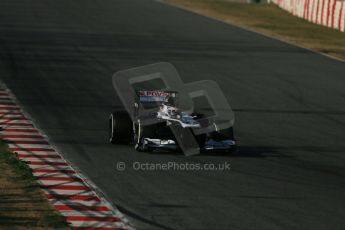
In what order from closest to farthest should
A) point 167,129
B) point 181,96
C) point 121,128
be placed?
point 167,129, point 121,128, point 181,96

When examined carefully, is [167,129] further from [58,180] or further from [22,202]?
[22,202]

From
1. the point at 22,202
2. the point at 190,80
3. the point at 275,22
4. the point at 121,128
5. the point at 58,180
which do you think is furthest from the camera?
the point at 275,22

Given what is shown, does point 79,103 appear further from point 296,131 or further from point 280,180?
point 280,180

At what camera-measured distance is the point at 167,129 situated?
21109 millimetres

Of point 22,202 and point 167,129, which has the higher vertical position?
point 167,129

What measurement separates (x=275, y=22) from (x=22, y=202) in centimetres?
3858

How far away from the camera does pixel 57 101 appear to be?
93.8 ft

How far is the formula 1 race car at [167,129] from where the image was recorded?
20875mm

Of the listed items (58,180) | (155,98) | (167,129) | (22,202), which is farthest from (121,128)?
(22,202)

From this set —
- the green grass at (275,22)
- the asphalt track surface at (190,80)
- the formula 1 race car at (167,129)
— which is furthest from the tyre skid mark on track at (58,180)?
the green grass at (275,22)

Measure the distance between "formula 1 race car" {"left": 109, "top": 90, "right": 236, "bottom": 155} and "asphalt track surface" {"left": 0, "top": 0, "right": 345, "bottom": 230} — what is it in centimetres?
36

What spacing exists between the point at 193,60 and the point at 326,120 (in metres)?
13.2

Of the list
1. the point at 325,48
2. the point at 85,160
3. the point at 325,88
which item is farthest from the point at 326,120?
the point at 325,48

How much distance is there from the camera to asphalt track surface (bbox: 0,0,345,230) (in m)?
16.7
